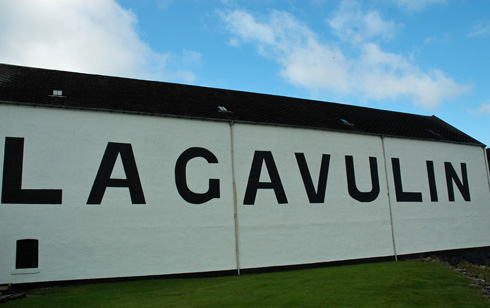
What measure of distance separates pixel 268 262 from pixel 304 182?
4.42m

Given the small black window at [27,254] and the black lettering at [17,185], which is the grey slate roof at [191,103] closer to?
the black lettering at [17,185]

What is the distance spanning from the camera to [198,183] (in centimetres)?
1819

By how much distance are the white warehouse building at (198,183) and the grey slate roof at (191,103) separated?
0.10 m

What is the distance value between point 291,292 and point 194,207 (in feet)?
22.9

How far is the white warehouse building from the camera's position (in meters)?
15.6

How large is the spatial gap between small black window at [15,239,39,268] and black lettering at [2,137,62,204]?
58.7 inches

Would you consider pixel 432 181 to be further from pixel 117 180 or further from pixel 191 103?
pixel 117 180

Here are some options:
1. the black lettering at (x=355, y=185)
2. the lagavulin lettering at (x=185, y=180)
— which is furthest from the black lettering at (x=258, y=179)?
the black lettering at (x=355, y=185)

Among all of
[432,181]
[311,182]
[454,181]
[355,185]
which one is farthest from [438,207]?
[311,182]

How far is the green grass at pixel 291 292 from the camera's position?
35.8ft

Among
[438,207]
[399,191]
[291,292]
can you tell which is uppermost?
[399,191]

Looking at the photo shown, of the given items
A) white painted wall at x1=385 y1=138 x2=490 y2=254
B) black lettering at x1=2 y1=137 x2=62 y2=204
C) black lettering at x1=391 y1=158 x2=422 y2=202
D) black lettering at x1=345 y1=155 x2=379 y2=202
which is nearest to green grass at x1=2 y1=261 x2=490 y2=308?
black lettering at x1=2 y1=137 x2=62 y2=204

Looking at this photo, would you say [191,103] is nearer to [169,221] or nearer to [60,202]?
[169,221]

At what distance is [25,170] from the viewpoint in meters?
15.5
